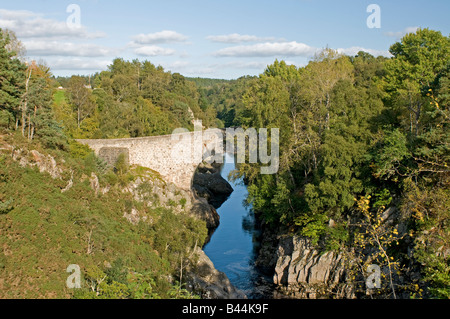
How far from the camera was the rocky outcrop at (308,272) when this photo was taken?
2092 centimetres

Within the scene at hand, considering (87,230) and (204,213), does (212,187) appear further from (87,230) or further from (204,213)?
(87,230)

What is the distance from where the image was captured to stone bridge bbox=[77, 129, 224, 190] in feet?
93.6

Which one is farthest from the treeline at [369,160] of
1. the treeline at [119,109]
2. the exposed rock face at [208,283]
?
the treeline at [119,109]

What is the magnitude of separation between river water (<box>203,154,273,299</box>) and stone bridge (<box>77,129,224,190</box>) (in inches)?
207

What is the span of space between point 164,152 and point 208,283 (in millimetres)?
13599

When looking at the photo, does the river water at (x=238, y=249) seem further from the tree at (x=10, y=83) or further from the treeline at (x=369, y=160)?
the tree at (x=10, y=83)

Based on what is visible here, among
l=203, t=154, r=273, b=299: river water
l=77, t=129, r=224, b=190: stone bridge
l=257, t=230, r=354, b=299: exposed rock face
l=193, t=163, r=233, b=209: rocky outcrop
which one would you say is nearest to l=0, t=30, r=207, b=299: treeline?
l=77, t=129, r=224, b=190: stone bridge

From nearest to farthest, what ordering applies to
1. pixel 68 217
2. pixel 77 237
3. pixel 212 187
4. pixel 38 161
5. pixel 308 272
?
pixel 77 237 → pixel 68 217 → pixel 38 161 → pixel 308 272 → pixel 212 187

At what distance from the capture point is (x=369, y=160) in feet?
71.2

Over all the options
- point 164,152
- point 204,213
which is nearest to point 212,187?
point 204,213

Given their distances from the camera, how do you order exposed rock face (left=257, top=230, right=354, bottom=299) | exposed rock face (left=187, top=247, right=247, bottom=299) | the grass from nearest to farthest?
1. the grass
2. exposed rock face (left=187, top=247, right=247, bottom=299)
3. exposed rock face (left=257, top=230, right=354, bottom=299)

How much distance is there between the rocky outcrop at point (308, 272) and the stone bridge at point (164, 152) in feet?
41.7

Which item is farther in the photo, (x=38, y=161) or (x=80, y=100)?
(x=80, y=100)

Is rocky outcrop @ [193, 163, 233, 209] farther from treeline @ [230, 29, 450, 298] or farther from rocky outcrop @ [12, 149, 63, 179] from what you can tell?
rocky outcrop @ [12, 149, 63, 179]
